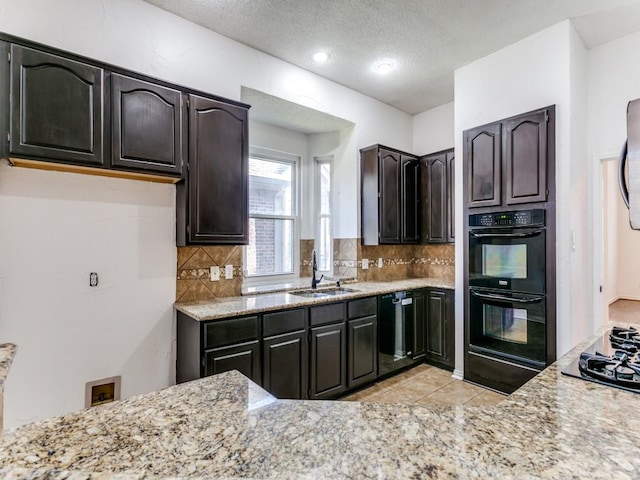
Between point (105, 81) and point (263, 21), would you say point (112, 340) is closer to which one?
point (105, 81)

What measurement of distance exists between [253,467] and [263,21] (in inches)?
120

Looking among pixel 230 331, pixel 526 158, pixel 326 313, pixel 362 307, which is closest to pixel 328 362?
pixel 326 313

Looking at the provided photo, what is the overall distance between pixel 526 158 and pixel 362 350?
2.25 m

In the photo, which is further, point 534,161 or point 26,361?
point 534,161

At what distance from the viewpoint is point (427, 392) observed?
10.4 feet

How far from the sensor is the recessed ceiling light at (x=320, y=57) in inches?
126

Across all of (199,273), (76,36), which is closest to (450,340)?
(199,273)

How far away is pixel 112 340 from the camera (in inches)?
93.1

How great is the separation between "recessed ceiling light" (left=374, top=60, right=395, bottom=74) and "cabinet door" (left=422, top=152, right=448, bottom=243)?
1193mm

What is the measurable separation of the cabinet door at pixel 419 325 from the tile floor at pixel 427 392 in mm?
262

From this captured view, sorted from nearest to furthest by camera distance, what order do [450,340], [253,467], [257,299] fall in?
1. [253,467]
2. [257,299]
3. [450,340]

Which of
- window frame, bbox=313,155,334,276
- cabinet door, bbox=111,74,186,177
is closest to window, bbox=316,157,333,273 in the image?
window frame, bbox=313,155,334,276

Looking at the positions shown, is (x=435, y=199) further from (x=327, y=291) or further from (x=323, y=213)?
(x=327, y=291)

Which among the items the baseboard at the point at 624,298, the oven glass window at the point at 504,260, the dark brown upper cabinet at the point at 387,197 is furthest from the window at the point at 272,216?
the baseboard at the point at 624,298
